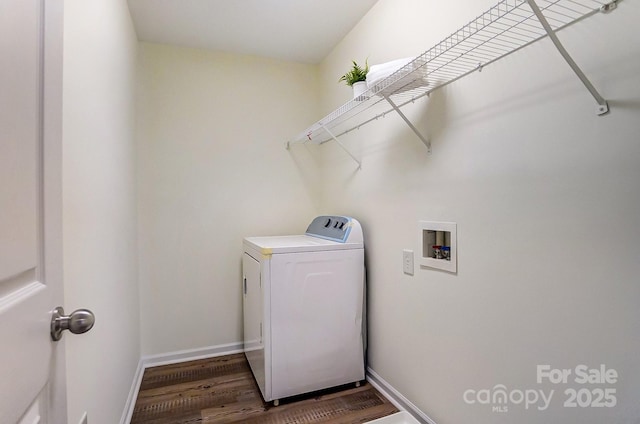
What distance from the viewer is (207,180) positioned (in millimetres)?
2676

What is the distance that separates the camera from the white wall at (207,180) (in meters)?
2.53

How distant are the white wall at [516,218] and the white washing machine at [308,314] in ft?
→ 0.64

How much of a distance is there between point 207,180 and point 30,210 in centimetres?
216

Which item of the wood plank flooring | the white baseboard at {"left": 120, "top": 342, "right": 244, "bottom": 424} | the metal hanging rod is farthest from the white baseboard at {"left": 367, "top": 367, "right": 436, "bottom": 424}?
the metal hanging rod

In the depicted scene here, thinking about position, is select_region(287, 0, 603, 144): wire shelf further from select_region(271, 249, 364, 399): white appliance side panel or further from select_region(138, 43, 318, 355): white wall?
select_region(138, 43, 318, 355): white wall

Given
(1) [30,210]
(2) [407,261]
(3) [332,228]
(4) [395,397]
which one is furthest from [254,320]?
(1) [30,210]

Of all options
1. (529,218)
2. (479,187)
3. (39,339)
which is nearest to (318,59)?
(479,187)

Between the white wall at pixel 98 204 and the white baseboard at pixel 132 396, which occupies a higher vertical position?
the white wall at pixel 98 204

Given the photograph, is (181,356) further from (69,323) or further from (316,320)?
(69,323)

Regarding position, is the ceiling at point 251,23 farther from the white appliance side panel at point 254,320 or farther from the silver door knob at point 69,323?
the silver door knob at point 69,323

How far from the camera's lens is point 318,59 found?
291cm

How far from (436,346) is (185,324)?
75.1 inches

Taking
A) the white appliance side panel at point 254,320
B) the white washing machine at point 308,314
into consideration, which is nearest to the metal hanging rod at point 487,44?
the white washing machine at point 308,314

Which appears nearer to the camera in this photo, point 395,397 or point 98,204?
point 98,204
